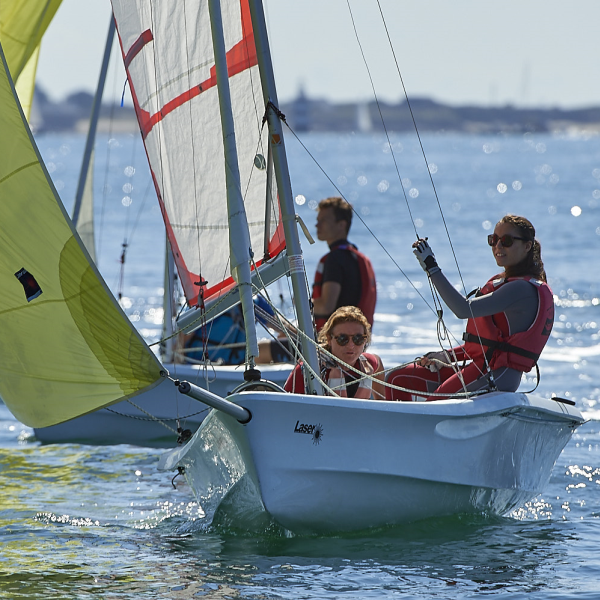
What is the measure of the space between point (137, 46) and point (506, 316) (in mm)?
2724

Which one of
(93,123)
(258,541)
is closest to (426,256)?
(258,541)

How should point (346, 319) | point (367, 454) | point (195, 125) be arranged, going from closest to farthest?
point (367, 454) < point (346, 319) < point (195, 125)

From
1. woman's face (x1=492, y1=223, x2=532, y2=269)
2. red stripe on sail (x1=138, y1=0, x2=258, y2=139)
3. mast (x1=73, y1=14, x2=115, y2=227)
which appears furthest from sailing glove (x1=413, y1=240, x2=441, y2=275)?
mast (x1=73, y1=14, x2=115, y2=227)

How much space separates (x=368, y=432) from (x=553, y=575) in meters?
1.16

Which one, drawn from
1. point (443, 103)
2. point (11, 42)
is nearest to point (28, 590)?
point (11, 42)

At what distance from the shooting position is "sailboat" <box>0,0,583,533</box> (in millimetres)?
4824

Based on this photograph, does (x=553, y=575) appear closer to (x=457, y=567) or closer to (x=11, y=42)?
(x=457, y=567)

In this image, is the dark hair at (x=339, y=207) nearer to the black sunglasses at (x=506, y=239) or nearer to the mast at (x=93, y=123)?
the black sunglasses at (x=506, y=239)

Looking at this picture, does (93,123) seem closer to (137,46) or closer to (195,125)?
(137,46)

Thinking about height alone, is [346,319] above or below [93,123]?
below

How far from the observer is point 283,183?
5754 mm

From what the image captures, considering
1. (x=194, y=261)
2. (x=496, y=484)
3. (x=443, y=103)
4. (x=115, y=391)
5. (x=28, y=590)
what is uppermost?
(x=443, y=103)

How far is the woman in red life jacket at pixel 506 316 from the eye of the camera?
543 cm

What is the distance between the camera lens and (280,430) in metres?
5.06
